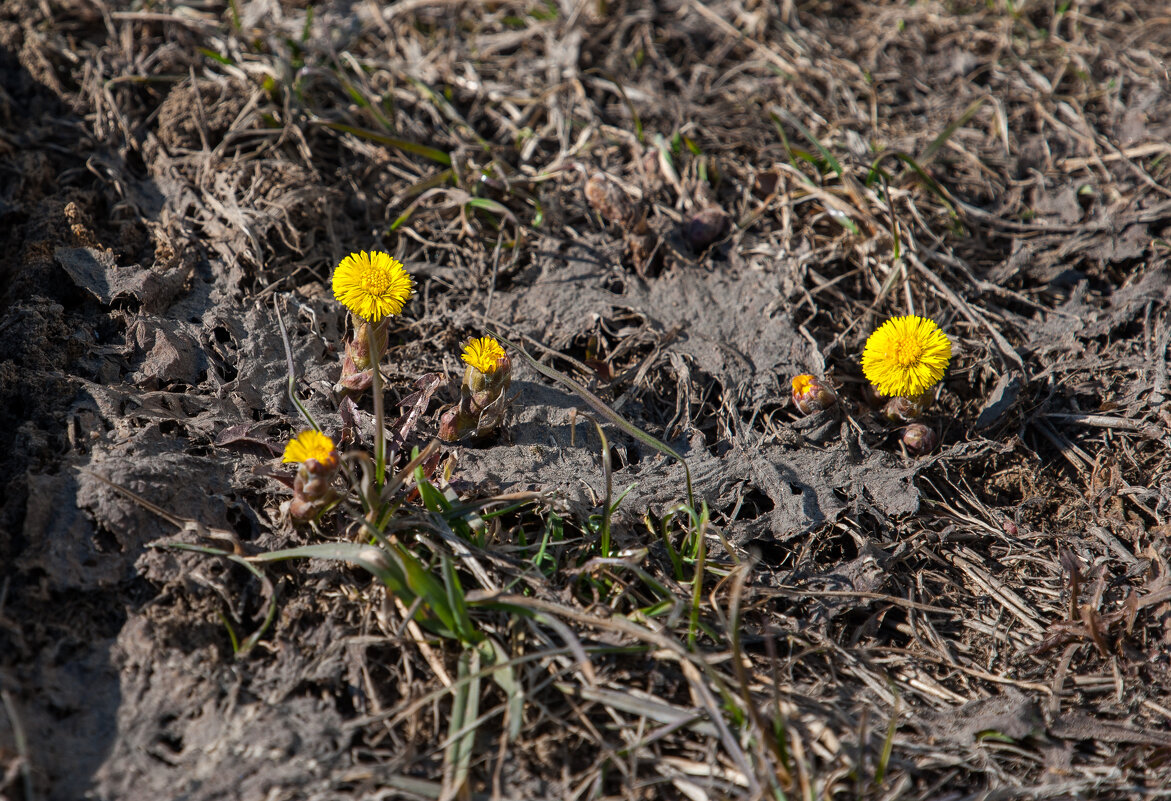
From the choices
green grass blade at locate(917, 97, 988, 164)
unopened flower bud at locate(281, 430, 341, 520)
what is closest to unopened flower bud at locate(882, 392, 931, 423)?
green grass blade at locate(917, 97, 988, 164)

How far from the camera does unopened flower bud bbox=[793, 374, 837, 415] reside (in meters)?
2.09

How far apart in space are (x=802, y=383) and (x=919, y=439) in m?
0.37

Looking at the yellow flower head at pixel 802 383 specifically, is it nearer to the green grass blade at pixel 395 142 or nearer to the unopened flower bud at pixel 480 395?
the unopened flower bud at pixel 480 395

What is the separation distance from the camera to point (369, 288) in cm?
192

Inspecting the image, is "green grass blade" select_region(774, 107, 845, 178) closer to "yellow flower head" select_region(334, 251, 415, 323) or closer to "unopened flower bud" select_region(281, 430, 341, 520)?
"yellow flower head" select_region(334, 251, 415, 323)

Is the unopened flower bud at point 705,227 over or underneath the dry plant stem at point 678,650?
over

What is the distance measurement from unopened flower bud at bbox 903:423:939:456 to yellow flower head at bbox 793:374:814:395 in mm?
325

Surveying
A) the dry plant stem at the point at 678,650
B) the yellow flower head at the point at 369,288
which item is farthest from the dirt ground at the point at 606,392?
the yellow flower head at the point at 369,288

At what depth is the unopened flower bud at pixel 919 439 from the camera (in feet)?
6.89

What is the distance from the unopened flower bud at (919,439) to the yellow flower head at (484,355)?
46.8 inches

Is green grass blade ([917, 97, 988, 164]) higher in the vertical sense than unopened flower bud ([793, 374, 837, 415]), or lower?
higher

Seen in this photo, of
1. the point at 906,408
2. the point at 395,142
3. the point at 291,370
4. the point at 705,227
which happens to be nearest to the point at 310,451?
the point at 291,370

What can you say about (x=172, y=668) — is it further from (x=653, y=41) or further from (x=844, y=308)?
(x=653, y=41)

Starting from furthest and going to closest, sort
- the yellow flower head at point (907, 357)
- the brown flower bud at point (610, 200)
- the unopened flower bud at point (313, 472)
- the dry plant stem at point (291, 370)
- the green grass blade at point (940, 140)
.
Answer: the green grass blade at point (940, 140), the brown flower bud at point (610, 200), the yellow flower head at point (907, 357), the dry plant stem at point (291, 370), the unopened flower bud at point (313, 472)
